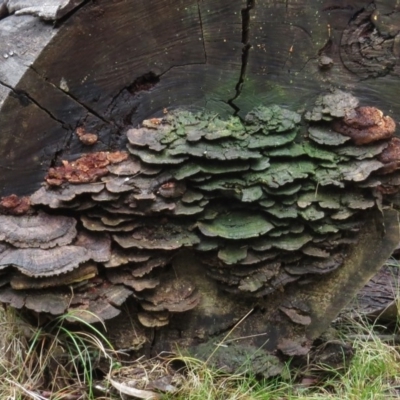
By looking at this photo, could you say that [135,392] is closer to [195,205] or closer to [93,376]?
[93,376]

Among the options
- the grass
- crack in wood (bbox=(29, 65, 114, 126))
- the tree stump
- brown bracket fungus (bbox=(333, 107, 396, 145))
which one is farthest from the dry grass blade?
brown bracket fungus (bbox=(333, 107, 396, 145))

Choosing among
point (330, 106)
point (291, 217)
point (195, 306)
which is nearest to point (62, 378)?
point (195, 306)

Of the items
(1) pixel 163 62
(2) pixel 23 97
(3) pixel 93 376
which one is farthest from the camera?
(3) pixel 93 376

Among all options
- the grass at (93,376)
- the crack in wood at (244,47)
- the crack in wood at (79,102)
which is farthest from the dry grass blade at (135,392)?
the crack in wood at (244,47)

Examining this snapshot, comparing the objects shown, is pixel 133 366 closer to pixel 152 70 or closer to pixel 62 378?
pixel 62 378

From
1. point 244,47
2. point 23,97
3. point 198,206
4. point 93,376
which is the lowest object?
point 93,376

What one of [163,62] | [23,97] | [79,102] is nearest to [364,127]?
[163,62]
